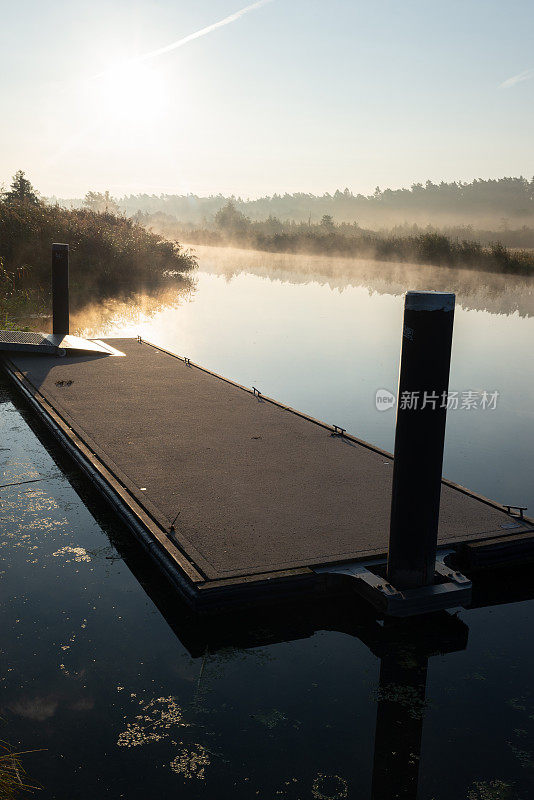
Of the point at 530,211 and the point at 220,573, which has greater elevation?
the point at 530,211

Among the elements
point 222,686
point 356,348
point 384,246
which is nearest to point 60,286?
point 356,348

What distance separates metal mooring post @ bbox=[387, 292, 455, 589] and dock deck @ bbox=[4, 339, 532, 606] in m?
0.38

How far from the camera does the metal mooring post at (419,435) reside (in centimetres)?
324

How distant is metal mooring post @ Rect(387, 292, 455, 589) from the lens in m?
3.24

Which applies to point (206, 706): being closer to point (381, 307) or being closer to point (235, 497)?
point (235, 497)

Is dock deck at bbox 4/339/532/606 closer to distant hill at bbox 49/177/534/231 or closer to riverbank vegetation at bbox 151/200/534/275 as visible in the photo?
riverbank vegetation at bbox 151/200/534/275

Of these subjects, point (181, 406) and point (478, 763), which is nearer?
point (478, 763)

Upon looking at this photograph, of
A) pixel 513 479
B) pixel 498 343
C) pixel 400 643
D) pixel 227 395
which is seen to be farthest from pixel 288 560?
pixel 498 343

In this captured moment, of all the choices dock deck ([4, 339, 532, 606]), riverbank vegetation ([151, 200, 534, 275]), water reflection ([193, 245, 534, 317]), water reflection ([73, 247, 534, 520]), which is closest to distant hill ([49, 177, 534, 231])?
riverbank vegetation ([151, 200, 534, 275])

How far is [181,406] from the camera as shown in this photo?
7199mm

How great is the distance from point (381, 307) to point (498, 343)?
18.6ft

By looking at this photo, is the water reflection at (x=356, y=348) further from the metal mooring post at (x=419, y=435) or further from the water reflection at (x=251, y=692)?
the water reflection at (x=251, y=692)

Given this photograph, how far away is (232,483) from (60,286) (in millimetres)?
6577

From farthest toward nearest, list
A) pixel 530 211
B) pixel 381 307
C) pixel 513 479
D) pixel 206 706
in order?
pixel 530 211
pixel 381 307
pixel 513 479
pixel 206 706
